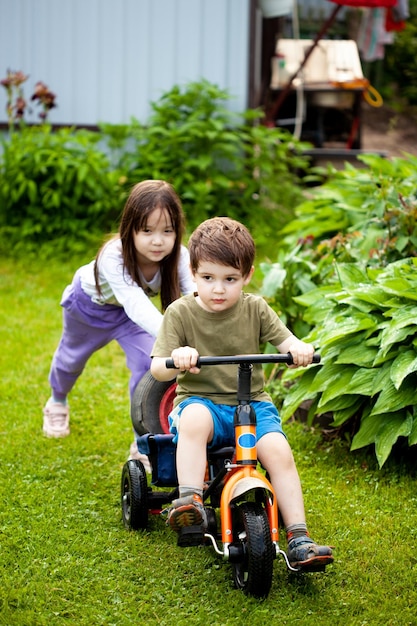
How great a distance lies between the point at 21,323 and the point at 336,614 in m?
3.84

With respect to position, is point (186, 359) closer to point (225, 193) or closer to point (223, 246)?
point (223, 246)

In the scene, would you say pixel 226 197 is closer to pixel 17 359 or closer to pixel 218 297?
pixel 17 359

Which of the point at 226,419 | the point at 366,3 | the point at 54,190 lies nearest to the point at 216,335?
the point at 226,419

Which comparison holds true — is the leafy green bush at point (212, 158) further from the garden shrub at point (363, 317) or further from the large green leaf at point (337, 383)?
the large green leaf at point (337, 383)

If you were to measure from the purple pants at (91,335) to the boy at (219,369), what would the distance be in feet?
2.47

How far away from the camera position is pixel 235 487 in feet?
9.55

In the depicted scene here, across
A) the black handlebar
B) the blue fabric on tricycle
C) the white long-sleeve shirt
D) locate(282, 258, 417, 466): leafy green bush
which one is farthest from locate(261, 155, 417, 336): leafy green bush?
the black handlebar

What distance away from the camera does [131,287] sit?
12.3 feet

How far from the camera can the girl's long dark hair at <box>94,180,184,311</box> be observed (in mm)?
3660

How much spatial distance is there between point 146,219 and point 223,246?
2.38 feet

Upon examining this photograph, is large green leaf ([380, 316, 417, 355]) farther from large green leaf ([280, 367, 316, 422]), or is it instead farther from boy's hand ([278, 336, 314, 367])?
boy's hand ([278, 336, 314, 367])

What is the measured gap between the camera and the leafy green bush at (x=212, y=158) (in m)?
7.60

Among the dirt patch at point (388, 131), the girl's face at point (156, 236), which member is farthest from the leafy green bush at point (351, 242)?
the dirt patch at point (388, 131)

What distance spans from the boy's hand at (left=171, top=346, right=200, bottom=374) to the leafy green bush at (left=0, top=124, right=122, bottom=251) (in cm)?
467
